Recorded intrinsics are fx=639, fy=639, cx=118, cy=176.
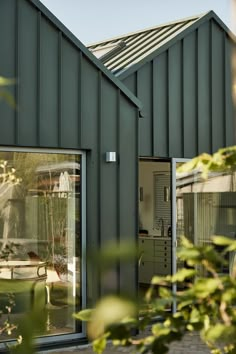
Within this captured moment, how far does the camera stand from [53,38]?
6723 millimetres

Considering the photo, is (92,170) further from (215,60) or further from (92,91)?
(215,60)

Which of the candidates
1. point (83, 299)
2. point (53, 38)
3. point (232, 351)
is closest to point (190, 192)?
point (83, 299)

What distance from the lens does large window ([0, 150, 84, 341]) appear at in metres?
6.38

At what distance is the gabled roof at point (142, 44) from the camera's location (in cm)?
815

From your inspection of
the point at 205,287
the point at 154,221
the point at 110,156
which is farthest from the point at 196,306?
the point at 154,221

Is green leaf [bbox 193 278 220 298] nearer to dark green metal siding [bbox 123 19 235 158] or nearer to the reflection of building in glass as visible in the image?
dark green metal siding [bbox 123 19 235 158]

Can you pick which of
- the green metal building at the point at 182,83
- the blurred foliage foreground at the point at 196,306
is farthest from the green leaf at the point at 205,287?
the green metal building at the point at 182,83

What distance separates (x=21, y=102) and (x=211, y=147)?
318 centimetres

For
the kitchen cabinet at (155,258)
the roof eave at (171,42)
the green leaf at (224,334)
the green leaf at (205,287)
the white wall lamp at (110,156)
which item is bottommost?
the kitchen cabinet at (155,258)

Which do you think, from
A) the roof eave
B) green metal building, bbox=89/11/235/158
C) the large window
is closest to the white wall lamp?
the large window

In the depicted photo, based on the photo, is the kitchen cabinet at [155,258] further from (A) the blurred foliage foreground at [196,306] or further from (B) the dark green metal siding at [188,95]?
(A) the blurred foliage foreground at [196,306]

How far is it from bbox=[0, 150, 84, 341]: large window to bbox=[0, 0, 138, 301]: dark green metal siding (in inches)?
6.6

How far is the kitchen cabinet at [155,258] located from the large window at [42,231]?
3197mm

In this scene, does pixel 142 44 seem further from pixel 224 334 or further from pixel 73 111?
pixel 224 334
